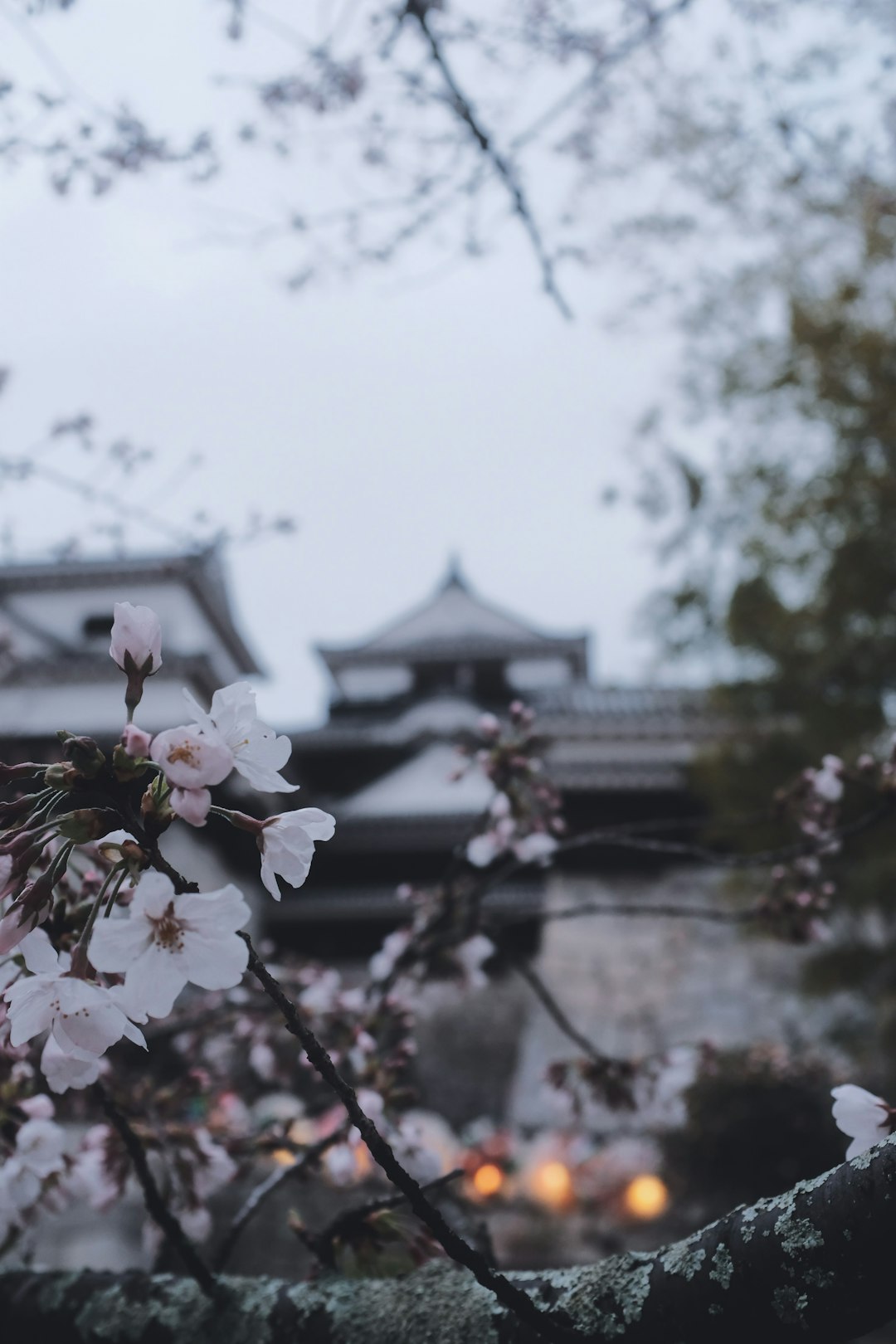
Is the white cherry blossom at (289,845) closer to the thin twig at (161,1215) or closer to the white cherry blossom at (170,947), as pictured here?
the white cherry blossom at (170,947)

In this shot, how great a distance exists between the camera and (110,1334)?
156 centimetres

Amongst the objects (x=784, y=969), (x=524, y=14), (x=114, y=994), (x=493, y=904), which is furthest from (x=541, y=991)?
(x=784, y=969)

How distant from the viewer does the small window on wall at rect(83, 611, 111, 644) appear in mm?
14583

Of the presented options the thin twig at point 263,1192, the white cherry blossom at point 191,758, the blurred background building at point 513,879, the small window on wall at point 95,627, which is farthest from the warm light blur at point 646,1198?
the small window on wall at point 95,627

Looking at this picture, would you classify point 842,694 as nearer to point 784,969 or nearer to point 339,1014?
point 784,969

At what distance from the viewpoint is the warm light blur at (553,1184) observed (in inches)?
288

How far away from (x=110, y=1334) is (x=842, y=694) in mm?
6489

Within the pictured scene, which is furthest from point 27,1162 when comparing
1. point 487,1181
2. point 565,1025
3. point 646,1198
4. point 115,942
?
point 646,1198

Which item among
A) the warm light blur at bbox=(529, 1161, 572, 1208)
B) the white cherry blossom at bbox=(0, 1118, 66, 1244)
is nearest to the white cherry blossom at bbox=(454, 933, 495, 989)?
the white cherry blossom at bbox=(0, 1118, 66, 1244)

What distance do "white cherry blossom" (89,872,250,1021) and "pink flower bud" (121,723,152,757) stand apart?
135 millimetres

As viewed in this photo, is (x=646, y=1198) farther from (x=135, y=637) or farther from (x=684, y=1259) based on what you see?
(x=135, y=637)

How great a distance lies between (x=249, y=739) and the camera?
116cm

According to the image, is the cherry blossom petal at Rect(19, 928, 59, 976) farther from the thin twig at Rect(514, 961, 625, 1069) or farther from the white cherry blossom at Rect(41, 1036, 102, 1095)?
the thin twig at Rect(514, 961, 625, 1069)

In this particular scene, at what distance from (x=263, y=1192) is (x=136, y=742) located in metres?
1.28
